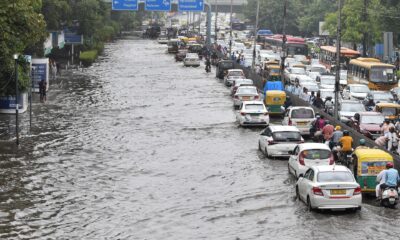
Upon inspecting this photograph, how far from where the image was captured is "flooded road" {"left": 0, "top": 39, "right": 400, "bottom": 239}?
2245 centimetres

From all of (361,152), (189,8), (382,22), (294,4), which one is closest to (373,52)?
(382,22)

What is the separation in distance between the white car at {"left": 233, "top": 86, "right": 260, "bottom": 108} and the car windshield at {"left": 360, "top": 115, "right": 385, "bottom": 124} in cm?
1275

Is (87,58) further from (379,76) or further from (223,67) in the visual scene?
(379,76)

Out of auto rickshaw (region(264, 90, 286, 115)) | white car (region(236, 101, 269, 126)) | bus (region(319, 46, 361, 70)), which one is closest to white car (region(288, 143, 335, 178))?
white car (region(236, 101, 269, 126))

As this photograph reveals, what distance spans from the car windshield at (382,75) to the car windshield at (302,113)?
2346cm

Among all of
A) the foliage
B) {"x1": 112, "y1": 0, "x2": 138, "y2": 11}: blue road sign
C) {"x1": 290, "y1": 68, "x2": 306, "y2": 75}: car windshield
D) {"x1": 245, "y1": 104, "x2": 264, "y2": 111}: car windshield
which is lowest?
{"x1": 245, "y1": 104, "x2": 264, "y2": 111}: car windshield

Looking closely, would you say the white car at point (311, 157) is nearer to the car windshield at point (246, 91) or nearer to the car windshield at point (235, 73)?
the car windshield at point (246, 91)

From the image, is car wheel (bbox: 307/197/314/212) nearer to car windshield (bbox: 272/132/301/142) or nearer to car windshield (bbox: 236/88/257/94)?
car windshield (bbox: 272/132/301/142)

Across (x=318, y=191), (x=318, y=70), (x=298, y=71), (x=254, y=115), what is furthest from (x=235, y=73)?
(x=318, y=191)

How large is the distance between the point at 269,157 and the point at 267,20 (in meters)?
130

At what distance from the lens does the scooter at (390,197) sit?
24234mm

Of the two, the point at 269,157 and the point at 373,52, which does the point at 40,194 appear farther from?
the point at 373,52

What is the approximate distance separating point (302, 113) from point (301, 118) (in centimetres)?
35

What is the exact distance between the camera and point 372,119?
1506 inches
